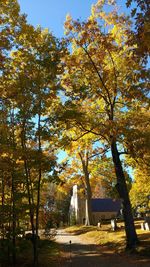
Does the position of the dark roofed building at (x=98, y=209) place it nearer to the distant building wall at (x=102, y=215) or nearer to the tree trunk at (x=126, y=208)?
the distant building wall at (x=102, y=215)

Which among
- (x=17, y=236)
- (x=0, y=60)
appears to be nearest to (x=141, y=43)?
(x=0, y=60)

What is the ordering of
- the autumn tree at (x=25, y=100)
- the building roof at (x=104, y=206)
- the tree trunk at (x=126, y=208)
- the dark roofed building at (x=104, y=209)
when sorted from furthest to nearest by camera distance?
the building roof at (x=104, y=206) < the dark roofed building at (x=104, y=209) < the tree trunk at (x=126, y=208) < the autumn tree at (x=25, y=100)

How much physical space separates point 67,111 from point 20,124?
7.76ft

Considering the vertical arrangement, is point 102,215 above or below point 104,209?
below


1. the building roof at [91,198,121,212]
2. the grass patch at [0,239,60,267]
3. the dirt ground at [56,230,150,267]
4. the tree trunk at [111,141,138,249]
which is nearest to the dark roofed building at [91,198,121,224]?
the building roof at [91,198,121,212]

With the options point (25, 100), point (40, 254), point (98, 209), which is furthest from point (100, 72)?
point (98, 209)

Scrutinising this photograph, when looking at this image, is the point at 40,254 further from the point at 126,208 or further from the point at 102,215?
the point at 102,215

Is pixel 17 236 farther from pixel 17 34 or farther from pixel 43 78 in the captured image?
pixel 17 34

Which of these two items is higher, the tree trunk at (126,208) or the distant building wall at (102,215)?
the distant building wall at (102,215)

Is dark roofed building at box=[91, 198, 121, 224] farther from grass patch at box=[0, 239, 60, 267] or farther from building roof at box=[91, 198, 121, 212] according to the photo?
grass patch at box=[0, 239, 60, 267]

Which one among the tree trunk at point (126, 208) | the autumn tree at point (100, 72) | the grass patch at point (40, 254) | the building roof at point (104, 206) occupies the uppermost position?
the autumn tree at point (100, 72)

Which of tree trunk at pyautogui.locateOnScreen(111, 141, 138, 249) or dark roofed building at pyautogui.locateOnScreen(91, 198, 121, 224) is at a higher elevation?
dark roofed building at pyautogui.locateOnScreen(91, 198, 121, 224)

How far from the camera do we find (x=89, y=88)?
20.9 metres

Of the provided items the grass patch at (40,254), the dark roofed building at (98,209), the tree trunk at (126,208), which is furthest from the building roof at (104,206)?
the grass patch at (40,254)
